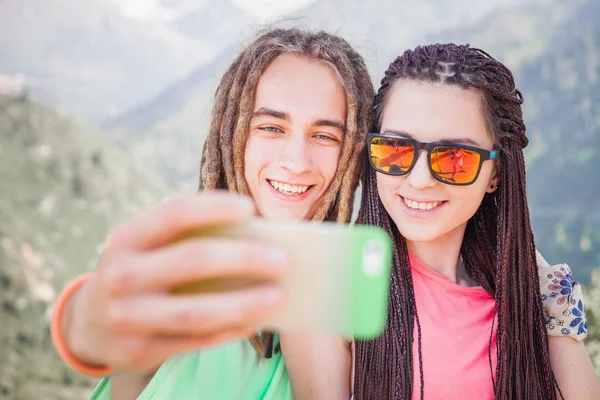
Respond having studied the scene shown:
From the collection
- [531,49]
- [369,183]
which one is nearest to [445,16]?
[531,49]

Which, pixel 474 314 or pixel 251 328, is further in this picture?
pixel 474 314

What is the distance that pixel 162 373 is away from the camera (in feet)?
6.35

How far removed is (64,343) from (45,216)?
560 cm

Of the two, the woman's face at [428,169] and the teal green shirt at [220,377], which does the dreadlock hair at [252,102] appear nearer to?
the woman's face at [428,169]

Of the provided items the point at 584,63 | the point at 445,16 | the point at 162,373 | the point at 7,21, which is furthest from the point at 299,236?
the point at 7,21

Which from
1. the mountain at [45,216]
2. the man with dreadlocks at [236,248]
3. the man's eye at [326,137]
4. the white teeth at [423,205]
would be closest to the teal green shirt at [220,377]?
the man with dreadlocks at [236,248]

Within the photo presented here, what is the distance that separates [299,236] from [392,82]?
4.98ft

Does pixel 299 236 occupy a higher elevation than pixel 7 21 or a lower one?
lower

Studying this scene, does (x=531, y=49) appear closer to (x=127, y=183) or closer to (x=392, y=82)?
(x=392, y=82)

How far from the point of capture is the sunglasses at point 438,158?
1982 millimetres

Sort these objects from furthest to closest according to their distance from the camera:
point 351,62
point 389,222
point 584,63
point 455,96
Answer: point 584,63 → point 351,62 → point 389,222 → point 455,96

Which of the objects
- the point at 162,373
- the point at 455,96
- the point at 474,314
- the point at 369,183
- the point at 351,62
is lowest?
the point at 162,373

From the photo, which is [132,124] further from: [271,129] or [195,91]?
[271,129]

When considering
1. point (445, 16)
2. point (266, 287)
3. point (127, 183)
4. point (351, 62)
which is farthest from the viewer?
point (445, 16)
